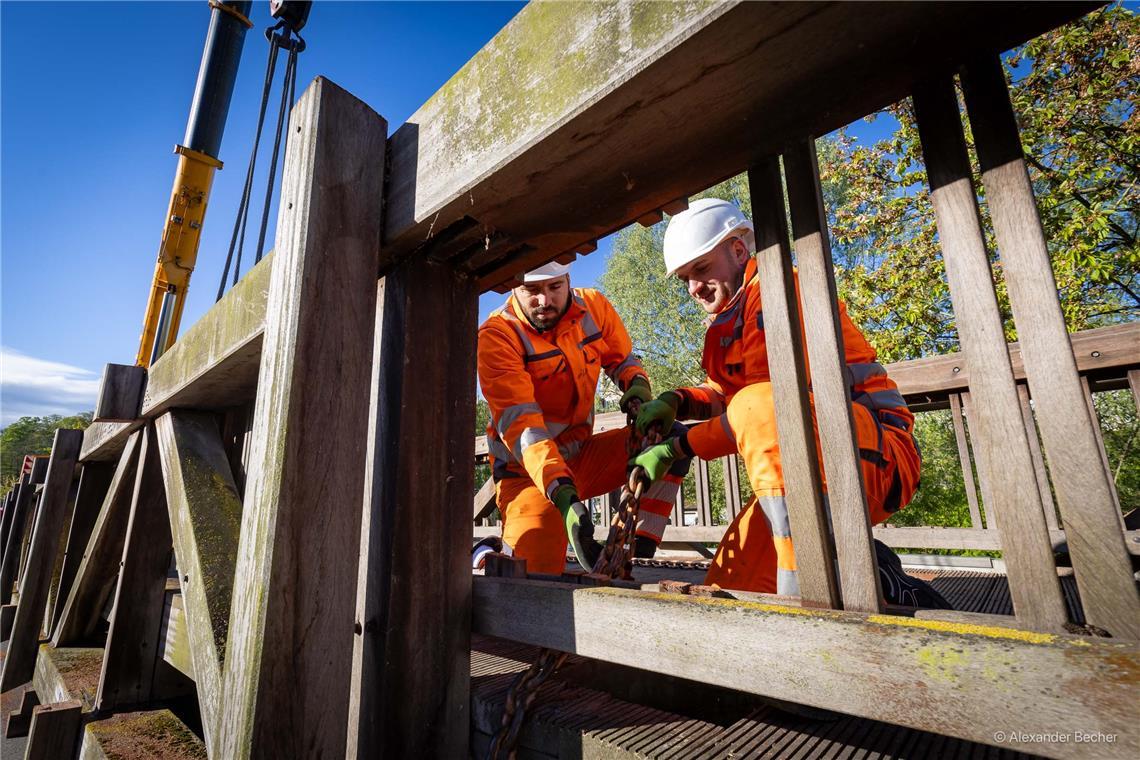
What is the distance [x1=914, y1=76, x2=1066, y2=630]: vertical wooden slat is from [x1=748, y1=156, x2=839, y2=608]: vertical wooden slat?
0.26 meters

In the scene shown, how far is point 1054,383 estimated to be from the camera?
0.76 m

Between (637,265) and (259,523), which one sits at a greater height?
(637,265)

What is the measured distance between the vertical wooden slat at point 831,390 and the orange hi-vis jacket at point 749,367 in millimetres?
625

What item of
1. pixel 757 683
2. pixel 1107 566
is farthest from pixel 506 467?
pixel 1107 566

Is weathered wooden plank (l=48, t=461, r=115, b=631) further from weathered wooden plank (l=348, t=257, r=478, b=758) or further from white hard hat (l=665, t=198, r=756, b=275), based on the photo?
white hard hat (l=665, t=198, r=756, b=275)

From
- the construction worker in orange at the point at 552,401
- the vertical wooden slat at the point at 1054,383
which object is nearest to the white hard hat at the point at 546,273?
the construction worker in orange at the point at 552,401

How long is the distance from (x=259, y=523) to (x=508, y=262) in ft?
2.81

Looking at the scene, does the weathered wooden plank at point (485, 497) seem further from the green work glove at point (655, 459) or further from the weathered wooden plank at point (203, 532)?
the green work glove at point (655, 459)

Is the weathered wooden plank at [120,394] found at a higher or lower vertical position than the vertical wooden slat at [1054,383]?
higher

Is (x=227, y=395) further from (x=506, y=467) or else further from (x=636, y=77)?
(x=636, y=77)

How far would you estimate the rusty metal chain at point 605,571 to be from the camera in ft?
4.22

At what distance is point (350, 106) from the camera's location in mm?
1406

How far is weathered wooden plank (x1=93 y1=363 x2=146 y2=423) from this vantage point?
2.78 meters
